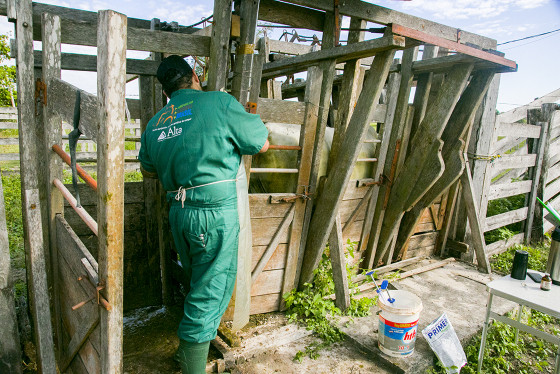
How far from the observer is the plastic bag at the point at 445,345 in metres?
3.21

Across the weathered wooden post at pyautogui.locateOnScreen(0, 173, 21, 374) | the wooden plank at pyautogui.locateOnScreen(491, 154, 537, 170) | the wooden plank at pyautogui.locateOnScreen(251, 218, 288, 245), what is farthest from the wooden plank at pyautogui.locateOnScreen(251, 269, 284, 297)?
the wooden plank at pyautogui.locateOnScreen(491, 154, 537, 170)

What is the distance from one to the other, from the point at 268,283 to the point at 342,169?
1.47 meters

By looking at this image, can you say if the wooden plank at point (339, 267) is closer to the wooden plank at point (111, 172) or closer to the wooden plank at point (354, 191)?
the wooden plank at point (354, 191)

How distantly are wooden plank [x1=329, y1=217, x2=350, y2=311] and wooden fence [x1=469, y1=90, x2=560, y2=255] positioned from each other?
3.13m

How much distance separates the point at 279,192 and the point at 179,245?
5.18 ft

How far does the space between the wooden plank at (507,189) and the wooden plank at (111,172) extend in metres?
5.86

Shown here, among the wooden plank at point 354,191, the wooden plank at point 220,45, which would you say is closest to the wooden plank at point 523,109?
the wooden plank at point 354,191

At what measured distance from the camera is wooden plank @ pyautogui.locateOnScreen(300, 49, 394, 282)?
332 cm

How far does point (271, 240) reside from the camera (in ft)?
12.5

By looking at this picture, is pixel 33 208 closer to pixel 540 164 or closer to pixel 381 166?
pixel 381 166

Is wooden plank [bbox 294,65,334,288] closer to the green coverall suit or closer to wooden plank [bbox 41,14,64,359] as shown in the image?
the green coverall suit

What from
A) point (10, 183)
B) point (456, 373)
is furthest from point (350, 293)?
point (10, 183)

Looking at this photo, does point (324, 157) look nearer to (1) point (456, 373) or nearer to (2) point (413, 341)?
(2) point (413, 341)

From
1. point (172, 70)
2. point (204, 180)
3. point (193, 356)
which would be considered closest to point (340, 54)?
point (172, 70)
